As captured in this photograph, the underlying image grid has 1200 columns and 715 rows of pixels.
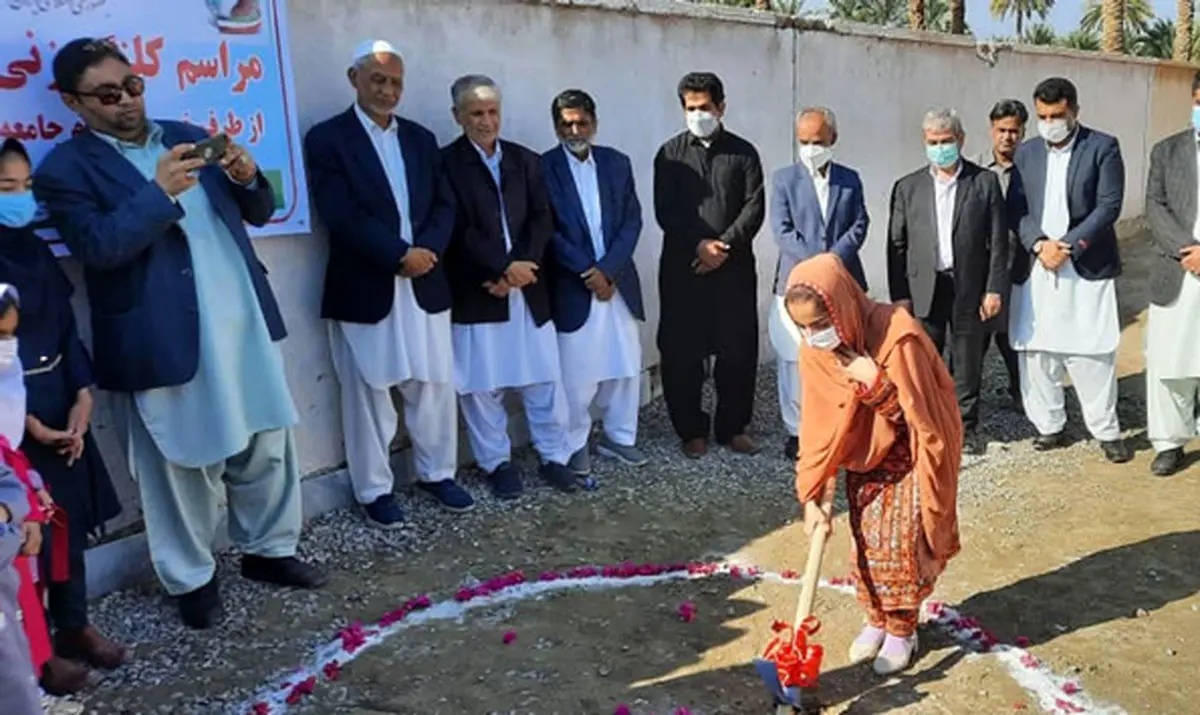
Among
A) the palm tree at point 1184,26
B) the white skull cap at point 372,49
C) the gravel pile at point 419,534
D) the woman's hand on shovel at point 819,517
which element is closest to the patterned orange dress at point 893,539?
the woman's hand on shovel at point 819,517

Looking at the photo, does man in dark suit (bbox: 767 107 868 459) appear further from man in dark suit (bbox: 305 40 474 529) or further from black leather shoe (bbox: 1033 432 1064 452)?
man in dark suit (bbox: 305 40 474 529)

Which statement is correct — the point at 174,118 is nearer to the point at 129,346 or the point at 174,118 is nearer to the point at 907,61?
the point at 129,346

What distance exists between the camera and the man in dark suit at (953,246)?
223 inches

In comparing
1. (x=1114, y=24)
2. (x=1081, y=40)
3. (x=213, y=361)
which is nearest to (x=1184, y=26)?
(x=1114, y=24)

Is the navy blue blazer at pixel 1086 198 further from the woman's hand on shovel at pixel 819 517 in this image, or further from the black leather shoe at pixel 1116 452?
the woman's hand on shovel at pixel 819 517

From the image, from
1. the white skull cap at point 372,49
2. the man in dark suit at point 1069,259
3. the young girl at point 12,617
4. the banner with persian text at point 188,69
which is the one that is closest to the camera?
the young girl at point 12,617

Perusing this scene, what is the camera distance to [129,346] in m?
3.68

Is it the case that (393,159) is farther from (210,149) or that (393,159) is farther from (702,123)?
(702,123)

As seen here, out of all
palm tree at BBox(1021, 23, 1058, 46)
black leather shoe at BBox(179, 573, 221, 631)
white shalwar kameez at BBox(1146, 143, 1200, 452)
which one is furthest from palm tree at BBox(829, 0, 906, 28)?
black leather shoe at BBox(179, 573, 221, 631)

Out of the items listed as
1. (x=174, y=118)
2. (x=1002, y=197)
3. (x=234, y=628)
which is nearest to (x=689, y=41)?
(x=1002, y=197)

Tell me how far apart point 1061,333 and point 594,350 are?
2493 millimetres

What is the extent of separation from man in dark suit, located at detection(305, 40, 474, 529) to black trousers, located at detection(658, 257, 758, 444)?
139 centimetres

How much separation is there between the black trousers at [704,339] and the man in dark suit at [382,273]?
4.57 feet

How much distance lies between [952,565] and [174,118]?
365cm
